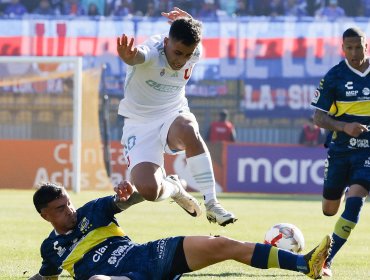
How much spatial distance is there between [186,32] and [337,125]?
1799 millimetres

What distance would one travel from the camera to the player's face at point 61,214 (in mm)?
6762

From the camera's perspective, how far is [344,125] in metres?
8.55

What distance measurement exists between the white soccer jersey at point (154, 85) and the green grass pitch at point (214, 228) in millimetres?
1573

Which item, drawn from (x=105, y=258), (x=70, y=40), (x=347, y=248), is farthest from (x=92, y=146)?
(x=105, y=258)

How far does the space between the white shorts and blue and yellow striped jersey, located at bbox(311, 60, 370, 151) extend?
133 centimetres

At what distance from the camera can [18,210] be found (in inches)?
642

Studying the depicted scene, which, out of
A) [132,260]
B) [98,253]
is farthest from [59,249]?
[132,260]

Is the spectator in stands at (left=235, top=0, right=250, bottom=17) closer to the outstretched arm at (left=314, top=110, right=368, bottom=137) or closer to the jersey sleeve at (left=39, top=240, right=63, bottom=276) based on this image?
the outstretched arm at (left=314, top=110, right=368, bottom=137)

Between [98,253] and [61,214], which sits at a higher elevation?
[61,214]

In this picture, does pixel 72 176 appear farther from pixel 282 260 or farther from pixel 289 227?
pixel 282 260


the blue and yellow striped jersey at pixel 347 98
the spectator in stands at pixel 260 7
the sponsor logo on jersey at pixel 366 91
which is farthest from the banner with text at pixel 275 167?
the sponsor logo on jersey at pixel 366 91

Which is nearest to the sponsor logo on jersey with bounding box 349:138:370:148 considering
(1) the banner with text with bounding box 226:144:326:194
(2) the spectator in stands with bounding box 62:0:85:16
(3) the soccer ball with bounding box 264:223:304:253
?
(3) the soccer ball with bounding box 264:223:304:253

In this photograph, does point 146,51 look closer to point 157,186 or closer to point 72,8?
point 157,186

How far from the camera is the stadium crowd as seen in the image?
2934cm
